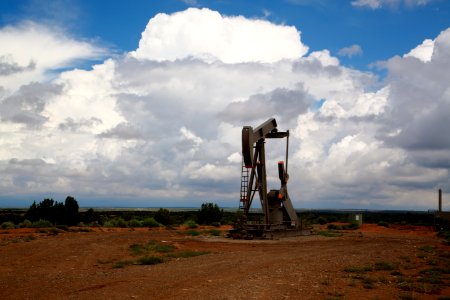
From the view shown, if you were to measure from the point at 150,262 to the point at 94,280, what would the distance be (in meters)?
3.30

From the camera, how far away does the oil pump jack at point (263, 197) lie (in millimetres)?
22859

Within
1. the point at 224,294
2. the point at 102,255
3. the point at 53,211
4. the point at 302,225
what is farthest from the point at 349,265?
the point at 53,211

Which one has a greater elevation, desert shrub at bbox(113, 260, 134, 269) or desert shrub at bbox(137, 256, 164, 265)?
desert shrub at bbox(137, 256, 164, 265)

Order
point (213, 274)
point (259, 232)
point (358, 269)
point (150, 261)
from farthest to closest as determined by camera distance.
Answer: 1. point (259, 232)
2. point (150, 261)
3. point (358, 269)
4. point (213, 274)

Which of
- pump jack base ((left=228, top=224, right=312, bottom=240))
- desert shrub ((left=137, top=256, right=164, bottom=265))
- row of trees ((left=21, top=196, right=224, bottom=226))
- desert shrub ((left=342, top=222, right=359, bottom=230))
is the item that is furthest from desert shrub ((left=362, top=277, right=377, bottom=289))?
row of trees ((left=21, top=196, right=224, bottom=226))

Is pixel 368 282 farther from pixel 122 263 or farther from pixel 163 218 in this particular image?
pixel 163 218

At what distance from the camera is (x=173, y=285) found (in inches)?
395

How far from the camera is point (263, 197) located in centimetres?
2389

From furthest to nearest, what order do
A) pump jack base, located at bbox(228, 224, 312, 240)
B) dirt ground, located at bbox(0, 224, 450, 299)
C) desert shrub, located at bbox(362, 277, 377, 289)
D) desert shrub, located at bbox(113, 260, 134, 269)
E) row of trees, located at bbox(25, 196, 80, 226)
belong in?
row of trees, located at bbox(25, 196, 80, 226) → pump jack base, located at bbox(228, 224, 312, 240) → desert shrub, located at bbox(113, 260, 134, 269) → desert shrub, located at bbox(362, 277, 377, 289) → dirt ground, located at bbox(0, 224, 450, 299)

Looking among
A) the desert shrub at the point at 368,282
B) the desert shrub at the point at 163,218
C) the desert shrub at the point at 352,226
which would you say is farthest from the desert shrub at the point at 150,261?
the desert shrub at the point at 163,218

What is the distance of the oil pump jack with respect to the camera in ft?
75.0

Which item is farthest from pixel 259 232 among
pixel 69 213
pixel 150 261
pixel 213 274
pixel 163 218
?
pixel 69 213

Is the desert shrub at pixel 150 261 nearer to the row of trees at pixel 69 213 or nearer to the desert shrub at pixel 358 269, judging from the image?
the desert shrub at pixel 358 269

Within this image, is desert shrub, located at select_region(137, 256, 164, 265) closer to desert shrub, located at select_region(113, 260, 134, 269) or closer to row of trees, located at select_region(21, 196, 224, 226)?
desert shrub, located at select_region(113, 260, 134, 269)
